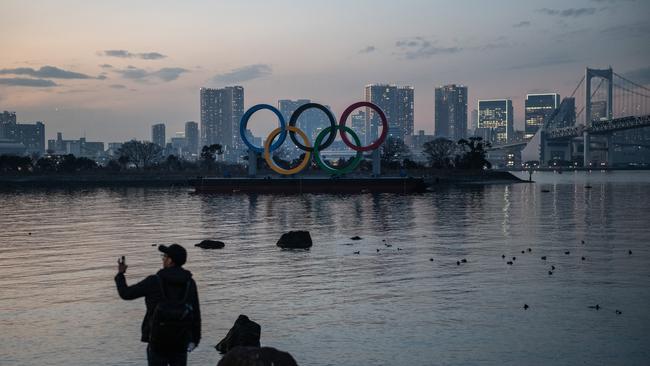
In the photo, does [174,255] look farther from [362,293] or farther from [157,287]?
[362,293]

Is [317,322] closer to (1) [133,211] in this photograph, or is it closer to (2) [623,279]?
(2) [623,279]

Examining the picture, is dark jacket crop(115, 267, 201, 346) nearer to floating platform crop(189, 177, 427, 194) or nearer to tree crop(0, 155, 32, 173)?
floating platform crop(189, 177, 427, 194)

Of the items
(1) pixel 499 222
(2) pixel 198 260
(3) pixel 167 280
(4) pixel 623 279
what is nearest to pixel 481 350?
(3) pixel 167 280

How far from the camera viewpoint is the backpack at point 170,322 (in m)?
8.73

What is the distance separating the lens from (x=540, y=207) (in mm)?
65250

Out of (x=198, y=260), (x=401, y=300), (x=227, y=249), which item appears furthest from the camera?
(x=227, y=249)

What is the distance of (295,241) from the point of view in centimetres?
3384

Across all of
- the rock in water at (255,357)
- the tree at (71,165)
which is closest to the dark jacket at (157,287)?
the rock in water at (255,357)

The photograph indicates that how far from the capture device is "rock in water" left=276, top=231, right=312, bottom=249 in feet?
111

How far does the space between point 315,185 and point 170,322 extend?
3543 inches

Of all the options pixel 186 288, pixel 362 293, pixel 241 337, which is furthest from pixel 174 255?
pixel 362 293

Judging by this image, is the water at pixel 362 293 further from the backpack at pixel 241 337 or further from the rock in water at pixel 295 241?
the rock in water at pixel 295 241

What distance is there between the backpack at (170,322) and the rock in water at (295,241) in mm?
24807

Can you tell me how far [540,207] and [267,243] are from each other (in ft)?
120
